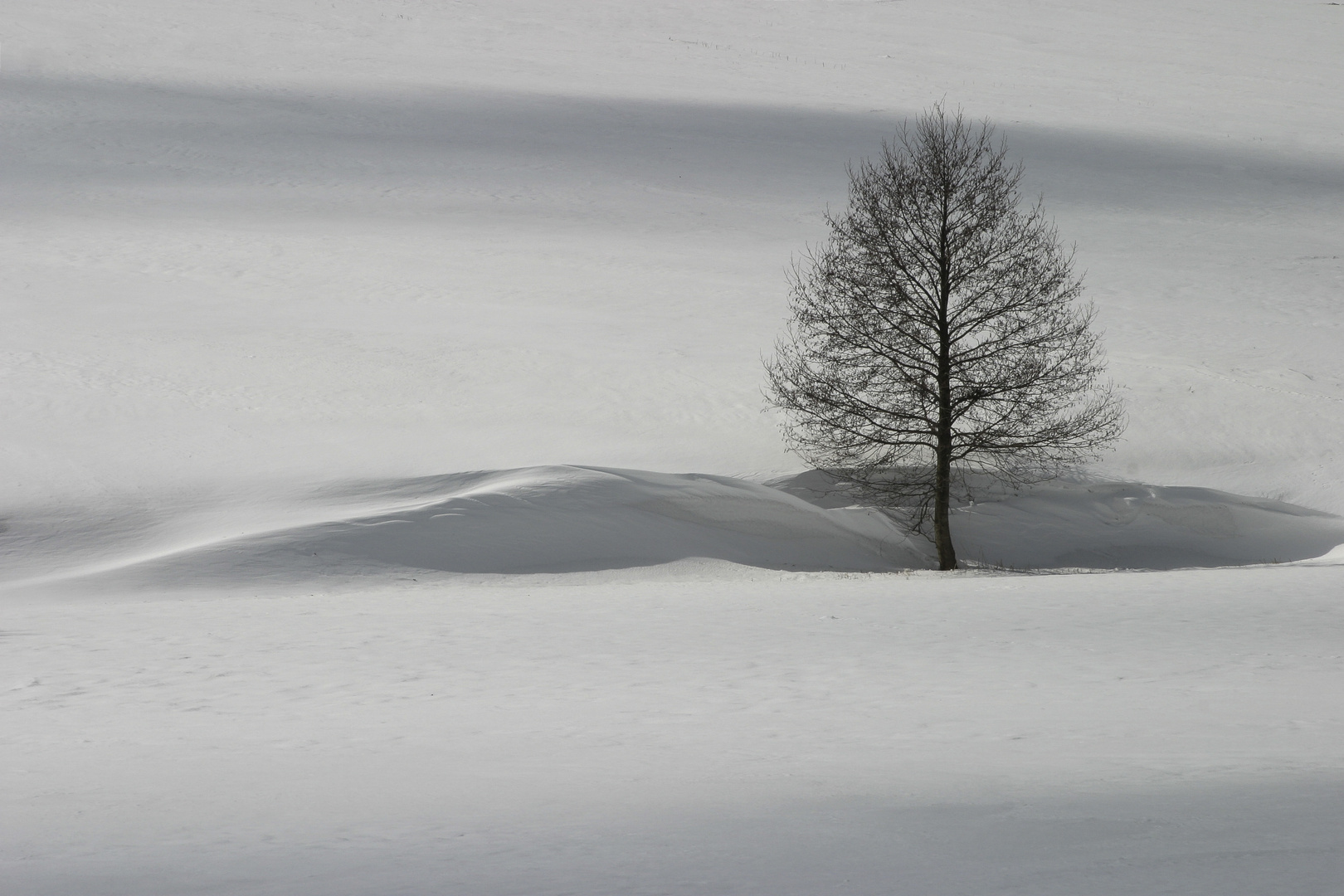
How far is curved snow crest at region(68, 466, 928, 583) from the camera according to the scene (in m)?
13.9

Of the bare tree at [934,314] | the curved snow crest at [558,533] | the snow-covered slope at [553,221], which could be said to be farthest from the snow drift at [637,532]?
the bare tree at [934,314]

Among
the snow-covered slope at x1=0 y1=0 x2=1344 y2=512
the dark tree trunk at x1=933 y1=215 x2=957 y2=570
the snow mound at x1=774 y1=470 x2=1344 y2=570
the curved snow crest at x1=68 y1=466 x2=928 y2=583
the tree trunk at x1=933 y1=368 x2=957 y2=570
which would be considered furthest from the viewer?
the snow-covered slope at x1=0 y1=0 x2=1344 y2=512

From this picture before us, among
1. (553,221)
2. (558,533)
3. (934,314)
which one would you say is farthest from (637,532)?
(553,221)

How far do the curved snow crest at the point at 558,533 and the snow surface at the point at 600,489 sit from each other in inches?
3.7

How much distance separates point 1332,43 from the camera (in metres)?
49.5

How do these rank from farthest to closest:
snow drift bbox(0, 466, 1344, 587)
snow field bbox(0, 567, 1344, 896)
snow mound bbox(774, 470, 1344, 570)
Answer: snow mound bbox(774, 470, 1344, 570)
snow drift bbox(0, 466, 1344, 587)
snow field bbox(0, 567, 1344, 896)

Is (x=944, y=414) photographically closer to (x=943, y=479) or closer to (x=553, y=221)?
(x=943, y=479)

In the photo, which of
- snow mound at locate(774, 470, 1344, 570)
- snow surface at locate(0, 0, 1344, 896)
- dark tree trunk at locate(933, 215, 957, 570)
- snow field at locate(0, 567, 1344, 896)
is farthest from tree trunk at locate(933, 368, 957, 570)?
snow field at locate(0, 567, 1344, 896)

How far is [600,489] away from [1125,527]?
8380 millimetres

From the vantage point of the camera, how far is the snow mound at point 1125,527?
707 inches

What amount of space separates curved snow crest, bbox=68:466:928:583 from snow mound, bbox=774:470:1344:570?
1192mm

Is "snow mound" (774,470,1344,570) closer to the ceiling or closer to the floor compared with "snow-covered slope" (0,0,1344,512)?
closer to the floor

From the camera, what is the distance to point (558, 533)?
15.3 metres

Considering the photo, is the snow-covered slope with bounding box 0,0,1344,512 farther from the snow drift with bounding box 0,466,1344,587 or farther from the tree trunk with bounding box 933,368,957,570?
the tree trunk with bounding box 933,368,957,570
